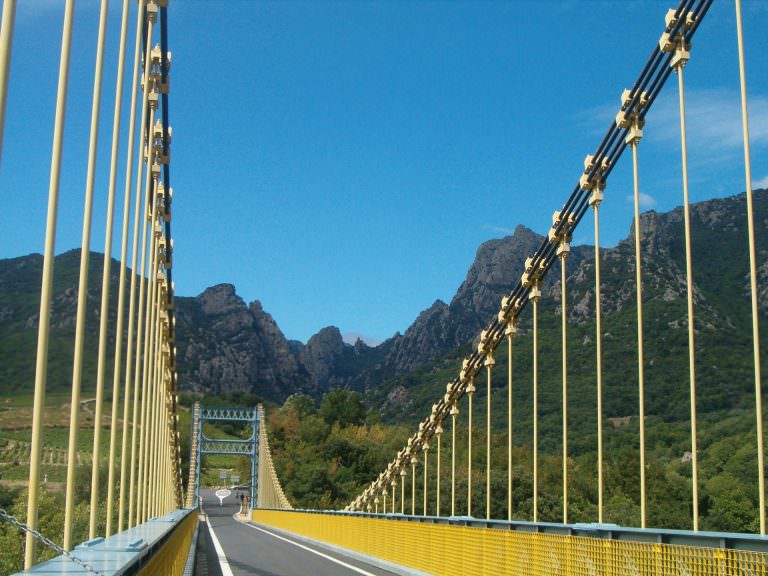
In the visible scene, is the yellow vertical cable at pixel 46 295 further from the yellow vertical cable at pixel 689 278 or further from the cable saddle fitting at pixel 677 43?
the cable saddle fitting at pixel 677 43

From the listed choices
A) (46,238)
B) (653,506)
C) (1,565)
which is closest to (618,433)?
(653,506)

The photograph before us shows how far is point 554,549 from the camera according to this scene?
1218cm

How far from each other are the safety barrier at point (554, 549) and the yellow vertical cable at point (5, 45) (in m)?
6.20

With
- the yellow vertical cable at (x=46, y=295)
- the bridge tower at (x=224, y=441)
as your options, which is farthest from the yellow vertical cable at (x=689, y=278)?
the bridge tower at (x=224, y=441)

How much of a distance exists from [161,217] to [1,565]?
33956 mm

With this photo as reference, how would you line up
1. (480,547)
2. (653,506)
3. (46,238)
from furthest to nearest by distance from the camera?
1. (653,506)
2. (480,547)
3. (46,238)

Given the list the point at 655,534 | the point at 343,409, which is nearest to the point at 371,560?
the point at 655,534

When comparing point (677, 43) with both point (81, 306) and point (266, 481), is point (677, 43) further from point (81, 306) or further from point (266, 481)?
point (266, 481)

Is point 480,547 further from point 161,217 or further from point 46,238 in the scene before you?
point 161,217

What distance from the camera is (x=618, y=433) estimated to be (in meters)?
73.4

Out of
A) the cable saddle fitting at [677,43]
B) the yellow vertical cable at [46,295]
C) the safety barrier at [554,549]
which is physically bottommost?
the safety barrier at [554,549]

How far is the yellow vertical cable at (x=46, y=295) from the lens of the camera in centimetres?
768

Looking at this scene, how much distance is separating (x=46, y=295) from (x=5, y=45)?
2.26 meters

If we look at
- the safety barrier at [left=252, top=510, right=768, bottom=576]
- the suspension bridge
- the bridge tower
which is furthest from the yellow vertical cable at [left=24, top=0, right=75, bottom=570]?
the bridge tower
